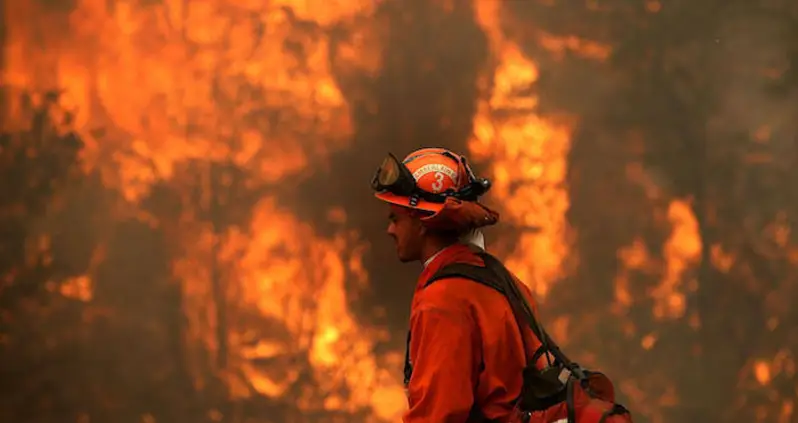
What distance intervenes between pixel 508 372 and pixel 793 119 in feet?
7.78

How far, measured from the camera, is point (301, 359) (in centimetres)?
438

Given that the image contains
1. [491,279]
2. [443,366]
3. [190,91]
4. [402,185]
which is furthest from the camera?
[190,91]

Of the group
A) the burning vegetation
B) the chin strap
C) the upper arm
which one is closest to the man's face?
the chin strap

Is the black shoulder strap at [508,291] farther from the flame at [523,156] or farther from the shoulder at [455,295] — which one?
the flame at [523,156]

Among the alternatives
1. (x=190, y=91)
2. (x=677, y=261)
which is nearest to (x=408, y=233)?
(x=190, y=91)

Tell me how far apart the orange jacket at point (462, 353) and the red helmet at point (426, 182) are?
25 cm

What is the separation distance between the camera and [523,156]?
174 inches

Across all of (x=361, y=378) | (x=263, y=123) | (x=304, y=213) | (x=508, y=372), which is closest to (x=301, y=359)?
(x=361, y=378)

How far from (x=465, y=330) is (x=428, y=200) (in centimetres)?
40

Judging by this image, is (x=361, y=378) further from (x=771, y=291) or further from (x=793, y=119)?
(x=793, y=119)

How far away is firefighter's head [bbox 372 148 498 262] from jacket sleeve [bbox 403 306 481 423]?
0.93 feet

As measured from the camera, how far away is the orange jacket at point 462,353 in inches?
106

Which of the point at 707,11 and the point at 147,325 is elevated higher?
the point at 707,11

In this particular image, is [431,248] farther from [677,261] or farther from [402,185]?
[677,261]
